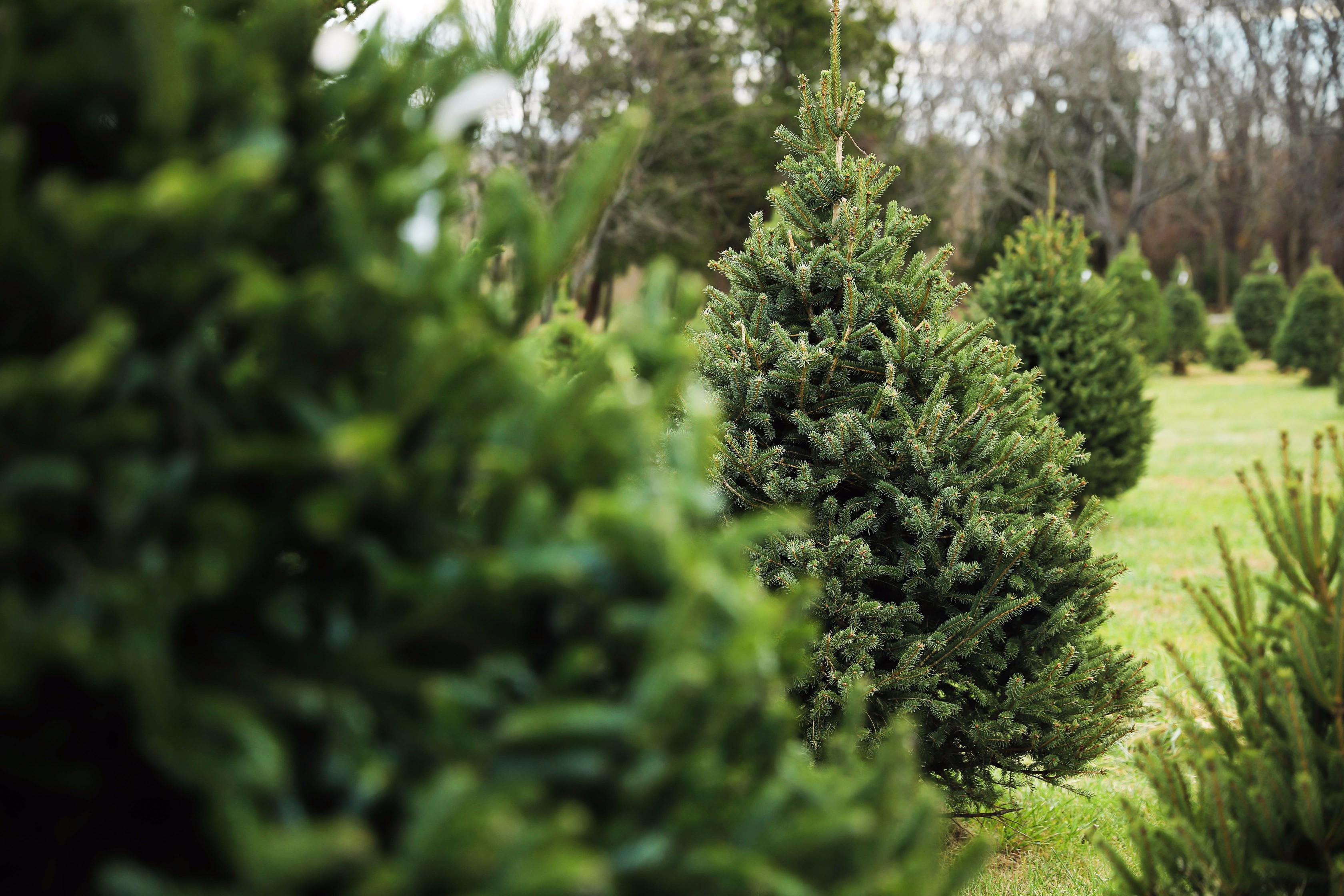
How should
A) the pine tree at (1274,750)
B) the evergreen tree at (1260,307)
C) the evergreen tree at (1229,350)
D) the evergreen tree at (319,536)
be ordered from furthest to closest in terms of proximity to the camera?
1. the evergreen tree at (1260,307)
2. the evergreen tree at (1229,350)
3. the pine tree at (1274,750)
4. the evergreen tree at (319,536)

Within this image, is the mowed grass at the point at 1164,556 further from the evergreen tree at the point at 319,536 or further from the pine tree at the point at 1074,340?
the evergreen tree at the point at 319,536

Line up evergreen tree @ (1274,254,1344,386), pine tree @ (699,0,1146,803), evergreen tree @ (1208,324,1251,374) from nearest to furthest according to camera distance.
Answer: pine tree @ (699,0,1146,803), evergreen tree @ (1274,254,1344,386), evergreen tree @ (1208,324,1251,374)

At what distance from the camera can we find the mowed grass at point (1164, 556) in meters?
3.97

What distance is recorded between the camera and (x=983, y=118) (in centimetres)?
3528

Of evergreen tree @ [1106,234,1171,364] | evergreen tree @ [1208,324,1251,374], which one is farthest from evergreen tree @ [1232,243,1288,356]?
evergreen tree @ [1106,234,1171,364]

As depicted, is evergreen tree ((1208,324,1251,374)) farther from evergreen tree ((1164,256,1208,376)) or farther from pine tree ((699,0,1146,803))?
pine tree ((699,0,1146,803))

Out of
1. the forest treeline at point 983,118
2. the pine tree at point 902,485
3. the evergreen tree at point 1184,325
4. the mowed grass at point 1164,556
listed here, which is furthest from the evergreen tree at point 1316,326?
the pine tree at point 902,485

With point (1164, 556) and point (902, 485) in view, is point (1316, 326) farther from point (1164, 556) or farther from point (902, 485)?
point (902, 485)

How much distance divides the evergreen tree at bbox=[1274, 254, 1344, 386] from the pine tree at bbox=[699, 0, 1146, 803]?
2198cm

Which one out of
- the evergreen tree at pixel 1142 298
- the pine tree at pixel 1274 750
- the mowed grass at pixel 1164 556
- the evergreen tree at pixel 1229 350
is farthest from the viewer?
the evergreen tree at pixel 1229 350

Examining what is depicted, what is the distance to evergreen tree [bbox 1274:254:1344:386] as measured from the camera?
69.3ft

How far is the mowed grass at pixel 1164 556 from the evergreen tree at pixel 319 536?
60.8 inches

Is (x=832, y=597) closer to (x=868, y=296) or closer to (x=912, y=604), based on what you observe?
(x=912, y=604)

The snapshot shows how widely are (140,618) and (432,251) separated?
1.59 feet
